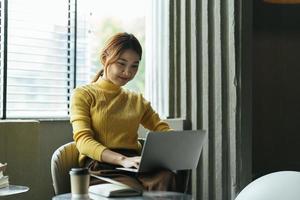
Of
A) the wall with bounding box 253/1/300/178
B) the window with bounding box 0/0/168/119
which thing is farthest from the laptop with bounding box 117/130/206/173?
the wall with bounding box 253/1/300/178

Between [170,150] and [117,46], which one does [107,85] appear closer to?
[117,46]

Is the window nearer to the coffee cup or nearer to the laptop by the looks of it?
the laptop

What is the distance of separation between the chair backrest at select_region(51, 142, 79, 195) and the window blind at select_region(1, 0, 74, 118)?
65 centimetres

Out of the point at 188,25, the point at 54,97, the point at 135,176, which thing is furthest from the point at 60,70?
the point at 135,176

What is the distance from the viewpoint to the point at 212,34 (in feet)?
9.24

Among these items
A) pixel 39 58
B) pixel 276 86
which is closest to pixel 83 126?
pixel 39 58

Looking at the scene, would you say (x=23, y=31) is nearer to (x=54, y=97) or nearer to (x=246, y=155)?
(x=54, y=97)

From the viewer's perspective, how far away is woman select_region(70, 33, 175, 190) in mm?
2160

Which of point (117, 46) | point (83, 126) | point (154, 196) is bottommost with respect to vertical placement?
point (154, 196)

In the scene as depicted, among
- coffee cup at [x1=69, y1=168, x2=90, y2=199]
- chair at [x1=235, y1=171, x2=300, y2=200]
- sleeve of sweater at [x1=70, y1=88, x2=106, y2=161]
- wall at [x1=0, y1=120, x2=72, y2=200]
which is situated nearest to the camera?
chair at [x1=235, y1=171, x2=300, y2=200]

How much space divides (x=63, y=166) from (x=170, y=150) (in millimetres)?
561

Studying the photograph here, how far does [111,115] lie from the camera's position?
2320 mm

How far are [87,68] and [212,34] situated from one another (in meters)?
0.87

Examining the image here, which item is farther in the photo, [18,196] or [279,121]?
[279,121]
